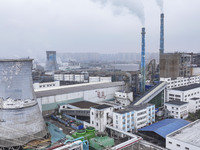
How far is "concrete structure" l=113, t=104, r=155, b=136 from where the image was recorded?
1247 centimetres

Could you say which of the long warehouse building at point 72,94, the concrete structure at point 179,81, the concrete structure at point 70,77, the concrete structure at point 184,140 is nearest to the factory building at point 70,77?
the concrete structure at point 70,77

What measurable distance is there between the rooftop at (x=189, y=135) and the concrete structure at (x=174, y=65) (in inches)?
580

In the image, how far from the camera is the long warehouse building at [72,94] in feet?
55.9

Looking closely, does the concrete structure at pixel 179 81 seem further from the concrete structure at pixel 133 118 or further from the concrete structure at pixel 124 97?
the concrete structure at pixel 133 118

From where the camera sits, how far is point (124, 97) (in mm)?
19578

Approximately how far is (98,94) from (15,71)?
11291mm

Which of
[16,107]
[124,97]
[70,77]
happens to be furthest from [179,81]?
[70,77]

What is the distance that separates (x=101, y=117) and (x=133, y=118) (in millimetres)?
2208

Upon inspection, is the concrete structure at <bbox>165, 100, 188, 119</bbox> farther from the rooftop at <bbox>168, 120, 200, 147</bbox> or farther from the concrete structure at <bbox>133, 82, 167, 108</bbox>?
the rooftop at <bbox>168, 120, 200, 147</bbox>

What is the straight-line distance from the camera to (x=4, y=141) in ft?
34.0

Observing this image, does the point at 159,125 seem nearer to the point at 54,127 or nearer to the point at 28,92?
the point at 54,127

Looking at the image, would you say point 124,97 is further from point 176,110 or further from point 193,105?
point 193,105

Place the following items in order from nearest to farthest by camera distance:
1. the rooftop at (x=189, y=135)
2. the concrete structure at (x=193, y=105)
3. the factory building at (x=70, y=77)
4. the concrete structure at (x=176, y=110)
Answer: the rooftop at (x=189, y=135) → the concrete structure at (x=176, y=110) → the concrete structure at (x=193, y=105) → the factory building at (x=70, y=77)

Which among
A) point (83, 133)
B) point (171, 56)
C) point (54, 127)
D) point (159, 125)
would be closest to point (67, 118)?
point (54, 127)
